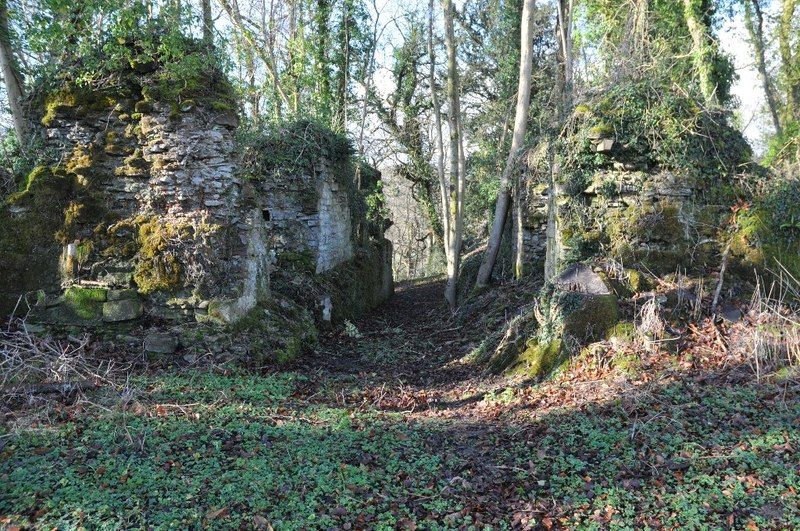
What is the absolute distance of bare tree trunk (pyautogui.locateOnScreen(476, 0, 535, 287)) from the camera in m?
11.4

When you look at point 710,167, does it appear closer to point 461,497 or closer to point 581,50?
point 461,497

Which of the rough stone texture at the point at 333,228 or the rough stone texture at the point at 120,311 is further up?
the rough stone texture at the point at 333,228

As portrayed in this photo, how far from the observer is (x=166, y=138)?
25.0 ft

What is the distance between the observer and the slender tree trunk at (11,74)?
8.41 meters

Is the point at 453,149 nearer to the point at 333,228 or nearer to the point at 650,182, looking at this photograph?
the point at 333,228

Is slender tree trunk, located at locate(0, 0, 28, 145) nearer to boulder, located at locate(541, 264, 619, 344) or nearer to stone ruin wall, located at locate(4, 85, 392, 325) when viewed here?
stone ruin wall, located at locate(4, 85, 392, 325)

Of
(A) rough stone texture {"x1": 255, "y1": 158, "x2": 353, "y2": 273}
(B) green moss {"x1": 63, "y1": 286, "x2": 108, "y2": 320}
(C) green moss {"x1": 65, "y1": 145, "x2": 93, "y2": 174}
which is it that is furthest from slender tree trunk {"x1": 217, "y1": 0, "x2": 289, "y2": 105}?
(B) green moss {"x1": 63, "y1": 286, "x2": 108, "y2": 320}

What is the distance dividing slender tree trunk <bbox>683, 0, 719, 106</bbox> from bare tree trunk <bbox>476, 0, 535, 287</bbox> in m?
4.24

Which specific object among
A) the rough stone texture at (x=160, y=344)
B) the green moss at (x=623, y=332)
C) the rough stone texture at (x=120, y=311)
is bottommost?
the green moss at (x=623, y=332)

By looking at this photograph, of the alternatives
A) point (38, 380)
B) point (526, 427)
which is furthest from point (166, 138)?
point (526, 427)

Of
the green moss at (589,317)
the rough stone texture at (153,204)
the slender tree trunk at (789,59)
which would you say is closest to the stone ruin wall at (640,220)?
the green moss at (589,317)

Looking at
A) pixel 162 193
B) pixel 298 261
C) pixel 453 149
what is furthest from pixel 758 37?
pixel 162 193

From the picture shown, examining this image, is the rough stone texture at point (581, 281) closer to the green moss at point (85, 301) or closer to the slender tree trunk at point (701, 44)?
the green moss at point (85, 301)

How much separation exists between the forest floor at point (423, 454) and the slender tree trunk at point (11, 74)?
→ 5.19 meters
